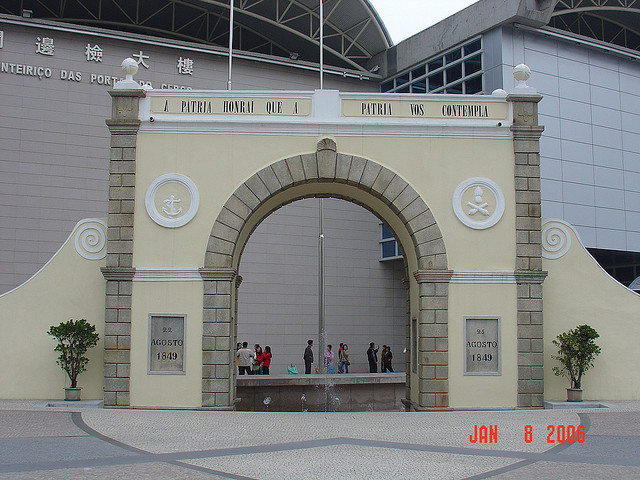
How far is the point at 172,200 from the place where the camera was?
15234 mm

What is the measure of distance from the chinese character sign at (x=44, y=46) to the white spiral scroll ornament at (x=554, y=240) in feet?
59.1

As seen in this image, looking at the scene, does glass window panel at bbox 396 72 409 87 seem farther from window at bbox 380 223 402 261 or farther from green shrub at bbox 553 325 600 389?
green shrub at bbox 553 325 600 389

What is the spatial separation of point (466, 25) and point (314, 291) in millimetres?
11365

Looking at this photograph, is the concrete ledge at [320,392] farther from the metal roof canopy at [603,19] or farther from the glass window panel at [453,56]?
the metal roof canopy at [603,19]

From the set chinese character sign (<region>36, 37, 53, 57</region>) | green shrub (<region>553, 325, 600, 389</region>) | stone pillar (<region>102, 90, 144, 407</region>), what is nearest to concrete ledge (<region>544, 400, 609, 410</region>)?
green shrub (<region>553, 325, 600, 389</region>)

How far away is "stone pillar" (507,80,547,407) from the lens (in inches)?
595

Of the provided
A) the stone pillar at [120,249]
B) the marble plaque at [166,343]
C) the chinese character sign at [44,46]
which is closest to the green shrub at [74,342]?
the stone pillar at [120,249]

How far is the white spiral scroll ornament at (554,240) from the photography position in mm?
15828

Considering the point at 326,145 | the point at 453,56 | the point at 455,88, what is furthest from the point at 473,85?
the point at 326,145

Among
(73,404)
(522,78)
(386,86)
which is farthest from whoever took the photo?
(386,86)

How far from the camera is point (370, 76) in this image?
3055 centimetres

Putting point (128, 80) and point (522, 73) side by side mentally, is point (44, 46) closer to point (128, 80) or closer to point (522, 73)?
point (128, 80)

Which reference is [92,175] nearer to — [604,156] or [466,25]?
[466,25]

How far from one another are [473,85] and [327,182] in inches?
519
